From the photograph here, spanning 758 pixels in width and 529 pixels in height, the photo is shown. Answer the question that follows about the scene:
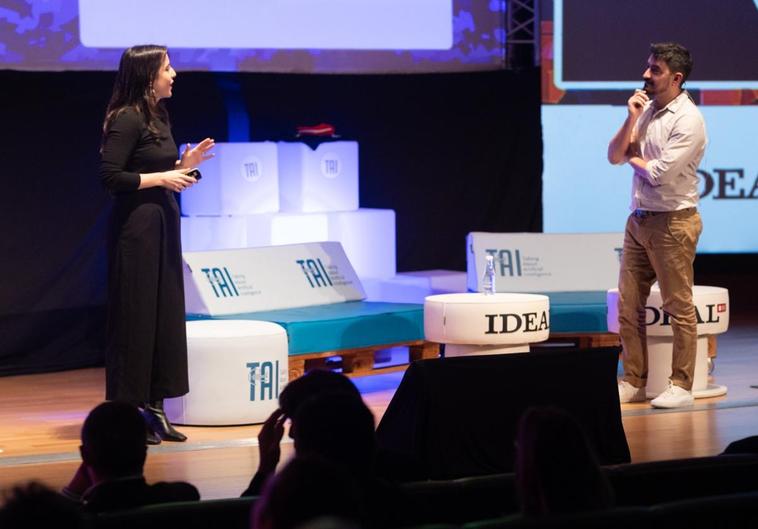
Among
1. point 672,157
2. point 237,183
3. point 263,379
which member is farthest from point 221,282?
point 672,157

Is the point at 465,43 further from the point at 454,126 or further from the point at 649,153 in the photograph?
the point at 649,153

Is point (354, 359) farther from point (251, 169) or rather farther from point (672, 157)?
point (672, 157)

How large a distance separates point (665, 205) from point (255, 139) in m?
3.01

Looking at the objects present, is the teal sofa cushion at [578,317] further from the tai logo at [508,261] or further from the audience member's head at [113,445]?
the audience member's head at [113,445]

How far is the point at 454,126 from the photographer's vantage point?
8805 millimetres

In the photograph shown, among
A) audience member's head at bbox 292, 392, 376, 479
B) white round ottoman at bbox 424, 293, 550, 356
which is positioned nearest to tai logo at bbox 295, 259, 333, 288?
white round ottoman at bbox 424, 293, 550, 356

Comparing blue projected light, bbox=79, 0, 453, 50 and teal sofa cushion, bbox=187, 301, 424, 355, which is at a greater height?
blue projected light, bbox=79, 0, 453, 50

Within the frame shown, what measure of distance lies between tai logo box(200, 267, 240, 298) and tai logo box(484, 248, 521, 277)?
1611 millimetres

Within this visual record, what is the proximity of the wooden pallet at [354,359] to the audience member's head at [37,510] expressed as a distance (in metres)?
4.14

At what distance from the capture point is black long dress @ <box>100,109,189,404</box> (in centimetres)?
526

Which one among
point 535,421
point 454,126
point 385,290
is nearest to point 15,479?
point 535,421

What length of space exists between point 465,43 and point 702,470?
582cm

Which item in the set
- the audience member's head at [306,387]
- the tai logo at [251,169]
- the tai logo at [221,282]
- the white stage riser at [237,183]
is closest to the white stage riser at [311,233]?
the white stage riser at [237,183]

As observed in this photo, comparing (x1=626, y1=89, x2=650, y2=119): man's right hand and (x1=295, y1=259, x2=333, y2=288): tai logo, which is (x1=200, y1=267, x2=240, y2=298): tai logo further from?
(x1=626, y1=89, x2=650, y2=119): man's right hand
